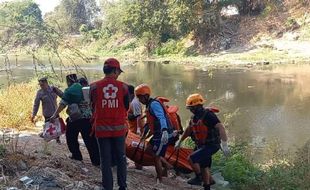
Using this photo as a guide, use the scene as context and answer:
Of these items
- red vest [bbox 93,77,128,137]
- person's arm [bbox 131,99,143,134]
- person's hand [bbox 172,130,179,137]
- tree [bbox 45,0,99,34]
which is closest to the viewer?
red vest [bbox 93,77,128,137]

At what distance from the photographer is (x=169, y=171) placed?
7590 mm

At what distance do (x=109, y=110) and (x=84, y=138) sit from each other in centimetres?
150

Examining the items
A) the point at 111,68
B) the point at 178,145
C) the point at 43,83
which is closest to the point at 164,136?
the point at 178,145

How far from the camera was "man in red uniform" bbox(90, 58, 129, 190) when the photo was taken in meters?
5.15

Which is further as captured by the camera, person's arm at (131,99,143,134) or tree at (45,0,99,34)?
tree at (45,0,99,34)

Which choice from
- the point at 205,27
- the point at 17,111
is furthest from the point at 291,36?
the point at 17,111

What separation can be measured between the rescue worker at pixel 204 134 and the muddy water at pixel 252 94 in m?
5.59

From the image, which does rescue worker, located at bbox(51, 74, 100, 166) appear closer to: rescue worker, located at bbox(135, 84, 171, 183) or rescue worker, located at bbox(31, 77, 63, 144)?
rescue worker, located at bbox(135, 84, 171, 183)

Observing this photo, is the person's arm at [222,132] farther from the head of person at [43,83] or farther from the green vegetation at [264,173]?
the head of person at [43,83]

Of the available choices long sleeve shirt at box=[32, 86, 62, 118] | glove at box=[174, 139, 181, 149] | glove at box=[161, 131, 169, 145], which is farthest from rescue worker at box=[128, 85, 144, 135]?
glove at box=[161, 131, 169, 145]

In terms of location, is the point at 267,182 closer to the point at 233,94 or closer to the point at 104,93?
the point at 104,93

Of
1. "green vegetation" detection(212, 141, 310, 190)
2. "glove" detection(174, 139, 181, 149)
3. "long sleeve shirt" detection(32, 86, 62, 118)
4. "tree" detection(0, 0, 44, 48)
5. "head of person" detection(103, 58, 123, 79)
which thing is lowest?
"green vegetation" detection(212, 141, 310, 190)

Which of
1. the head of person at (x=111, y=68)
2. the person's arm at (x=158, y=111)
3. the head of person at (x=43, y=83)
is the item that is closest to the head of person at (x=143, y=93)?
the person's arm at (x=158, y=111)

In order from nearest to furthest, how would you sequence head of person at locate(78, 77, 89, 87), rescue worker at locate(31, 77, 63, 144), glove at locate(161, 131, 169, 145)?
glove at locate(161, 131, 169, 145) → head of person at locate(78, 77, 89, 87) → rescue worker at locate(31, 77, 63, 144)
